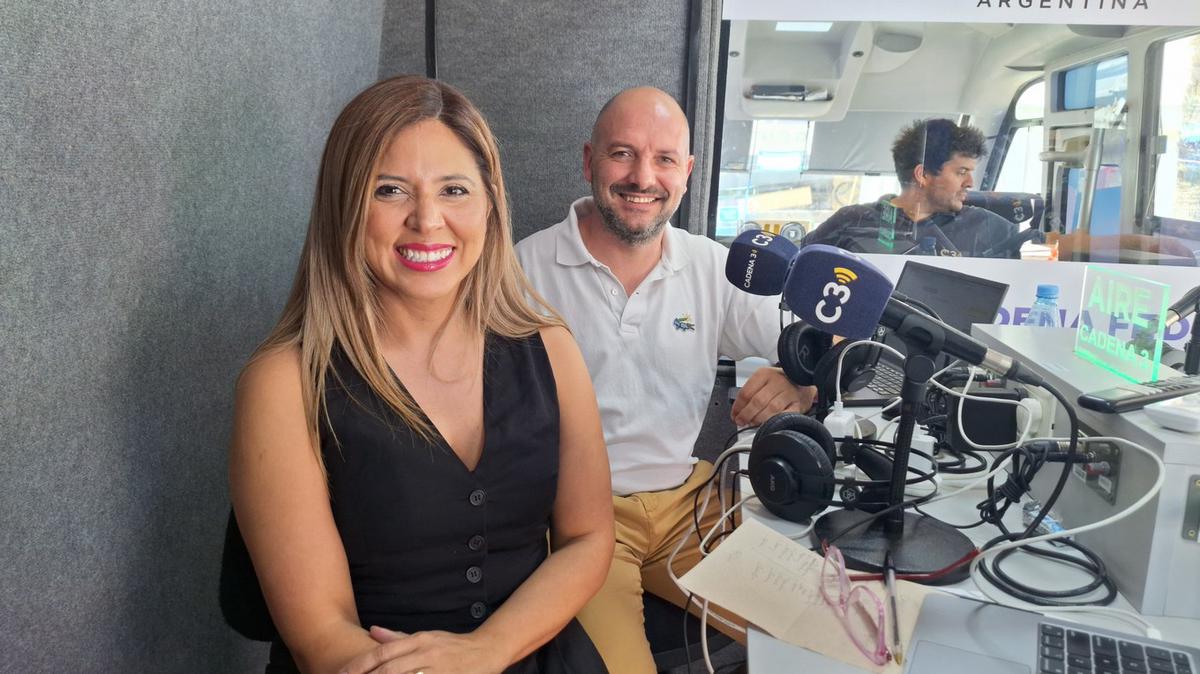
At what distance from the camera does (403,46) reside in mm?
2443

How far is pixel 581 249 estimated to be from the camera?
1.92 metres

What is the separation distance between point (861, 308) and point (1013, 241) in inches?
66.2

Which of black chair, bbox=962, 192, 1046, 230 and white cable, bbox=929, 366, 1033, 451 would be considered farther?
black chair, bbox=962, 192, 1046, 230

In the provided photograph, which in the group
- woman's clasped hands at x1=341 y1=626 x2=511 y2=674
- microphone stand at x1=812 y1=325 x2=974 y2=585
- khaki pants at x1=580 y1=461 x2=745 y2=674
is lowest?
khaki pants at x1=580 y1=461 x2=745 y2=674

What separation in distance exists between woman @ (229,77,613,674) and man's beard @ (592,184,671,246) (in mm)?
621

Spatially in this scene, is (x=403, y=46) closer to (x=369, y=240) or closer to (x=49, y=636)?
(x=369, y=240)

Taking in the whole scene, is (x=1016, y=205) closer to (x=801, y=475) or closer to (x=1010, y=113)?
(x=1010, y=113)

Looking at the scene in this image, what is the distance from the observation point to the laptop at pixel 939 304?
188cm

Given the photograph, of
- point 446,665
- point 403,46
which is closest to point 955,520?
point 446,665

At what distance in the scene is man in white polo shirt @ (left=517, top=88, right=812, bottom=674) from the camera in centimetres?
172

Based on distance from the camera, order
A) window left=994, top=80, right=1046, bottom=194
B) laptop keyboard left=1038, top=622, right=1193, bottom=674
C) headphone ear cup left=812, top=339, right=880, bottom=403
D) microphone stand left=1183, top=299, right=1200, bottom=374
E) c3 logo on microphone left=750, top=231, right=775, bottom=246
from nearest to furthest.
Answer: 1. laptop keyboard left=1038, top=622, right=1193, bottom=674
2. c3 logo on microphone left=750, top=231, right=775, bottom=246
3. microphone stand left=1183, top=299, right=1200, bottom=374
4. headphone ear cup left=812, top=339, right=880, bottom=403
5. window left=994, top=80, right=1046, bottom=194

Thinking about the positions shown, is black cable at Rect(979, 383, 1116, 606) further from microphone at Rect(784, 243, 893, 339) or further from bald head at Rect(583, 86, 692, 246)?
bald head at Rect(583, 86, 692, 246)

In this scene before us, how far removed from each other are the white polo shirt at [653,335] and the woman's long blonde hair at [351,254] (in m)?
0.65

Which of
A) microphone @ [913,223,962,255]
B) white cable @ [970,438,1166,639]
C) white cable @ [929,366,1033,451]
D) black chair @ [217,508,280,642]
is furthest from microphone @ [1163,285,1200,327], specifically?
black chair @ [217,508,280,642]
